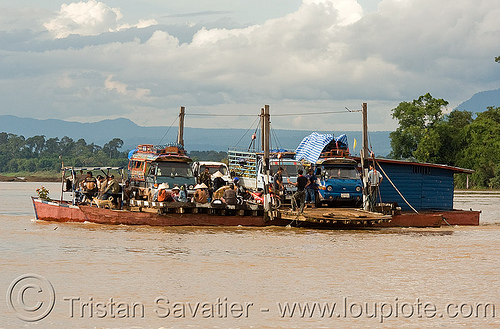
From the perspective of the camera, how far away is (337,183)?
1164 inches

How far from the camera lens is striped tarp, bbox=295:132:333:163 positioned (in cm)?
3265

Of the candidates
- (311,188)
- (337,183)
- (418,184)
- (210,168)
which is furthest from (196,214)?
(418,184)

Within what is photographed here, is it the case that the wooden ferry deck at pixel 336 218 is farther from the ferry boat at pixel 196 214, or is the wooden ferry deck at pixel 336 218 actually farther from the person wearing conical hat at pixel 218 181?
the person wearing conical hat at pixel 218 181

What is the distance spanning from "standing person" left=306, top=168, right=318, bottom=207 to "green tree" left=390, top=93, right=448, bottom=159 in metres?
56.1

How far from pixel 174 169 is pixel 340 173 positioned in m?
6.58

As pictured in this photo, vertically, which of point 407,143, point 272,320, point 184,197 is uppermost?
point 407,143

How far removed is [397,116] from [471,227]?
57433 millimetres

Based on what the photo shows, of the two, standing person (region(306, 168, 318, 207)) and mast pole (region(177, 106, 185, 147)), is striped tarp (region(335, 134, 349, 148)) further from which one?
mast pole (region(177, 106, 185, 147))

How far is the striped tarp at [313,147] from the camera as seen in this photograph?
32.6 metres

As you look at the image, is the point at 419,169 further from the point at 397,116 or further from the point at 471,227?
the point at 397,116

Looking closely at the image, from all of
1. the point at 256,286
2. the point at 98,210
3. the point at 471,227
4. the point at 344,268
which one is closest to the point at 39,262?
the point at 256,286

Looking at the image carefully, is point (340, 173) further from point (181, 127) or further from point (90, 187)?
point (181, 127)

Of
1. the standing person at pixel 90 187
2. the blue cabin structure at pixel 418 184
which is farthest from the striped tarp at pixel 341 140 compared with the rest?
the standing person at pixel 90 187

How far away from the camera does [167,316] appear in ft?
43.5
